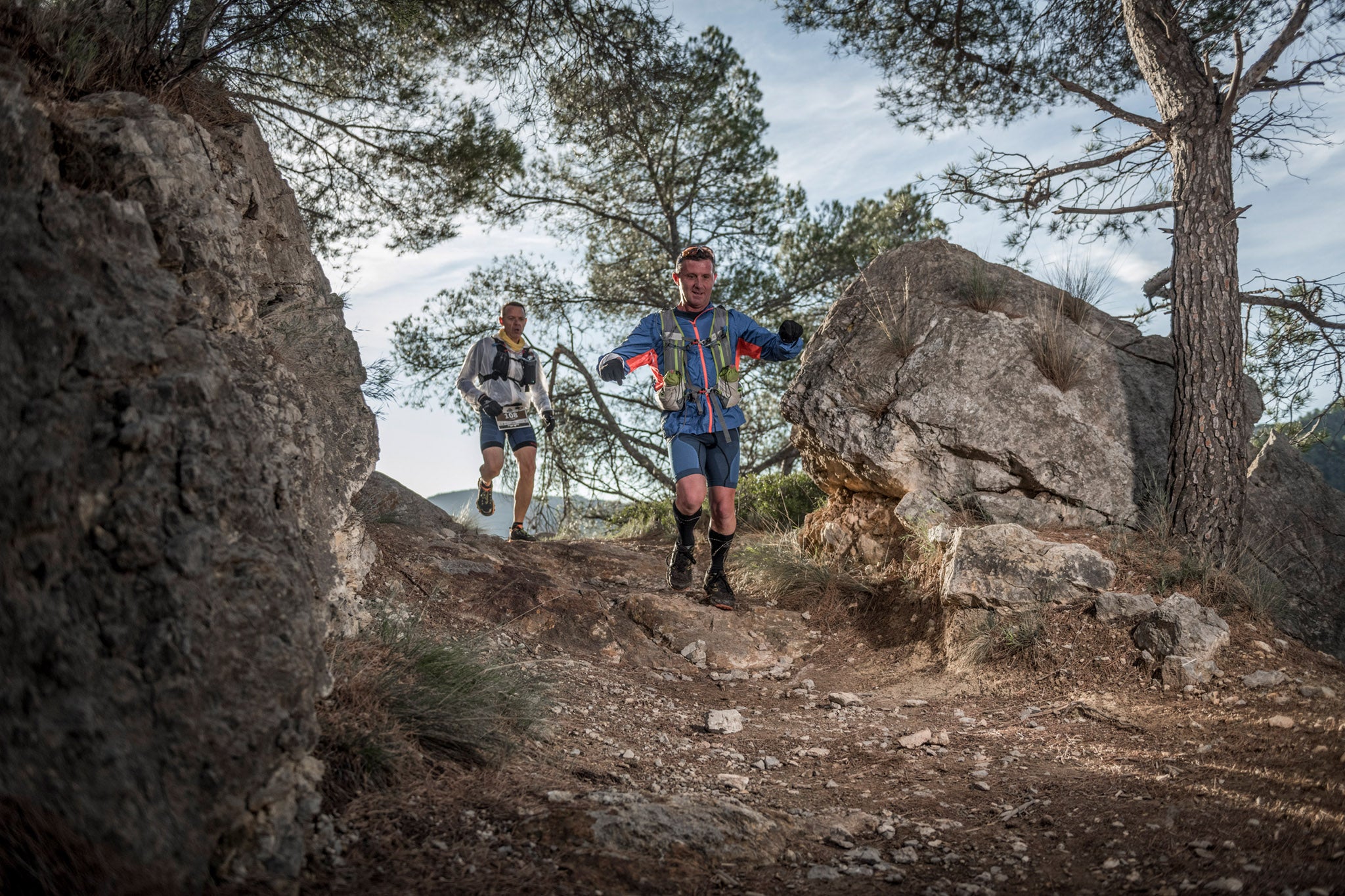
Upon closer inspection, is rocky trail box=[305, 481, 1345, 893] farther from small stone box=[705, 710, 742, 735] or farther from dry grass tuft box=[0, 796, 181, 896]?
dry grass tuft box=[0, 796, 181, 896]

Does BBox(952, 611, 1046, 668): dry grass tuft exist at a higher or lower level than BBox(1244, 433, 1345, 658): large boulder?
lower

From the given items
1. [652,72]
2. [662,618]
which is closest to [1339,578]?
[662,618]

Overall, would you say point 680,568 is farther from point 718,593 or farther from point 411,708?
point 411,708

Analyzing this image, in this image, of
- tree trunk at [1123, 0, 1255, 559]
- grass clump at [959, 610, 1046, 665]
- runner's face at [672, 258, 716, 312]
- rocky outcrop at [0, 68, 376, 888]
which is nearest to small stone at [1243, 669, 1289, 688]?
grass clump at [959, 610, 1046, 665]

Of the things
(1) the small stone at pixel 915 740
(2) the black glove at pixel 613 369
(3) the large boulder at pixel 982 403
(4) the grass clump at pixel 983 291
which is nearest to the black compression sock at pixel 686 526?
(2) the black glove at pixel 613 369

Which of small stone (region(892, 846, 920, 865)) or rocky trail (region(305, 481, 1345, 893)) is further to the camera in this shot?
small stone (region(892, 846, 920, 865))

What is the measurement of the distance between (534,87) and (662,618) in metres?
4.72

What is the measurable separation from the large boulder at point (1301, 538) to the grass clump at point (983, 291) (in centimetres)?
233

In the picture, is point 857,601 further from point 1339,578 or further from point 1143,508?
point 1339,578

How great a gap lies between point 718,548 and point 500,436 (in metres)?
3.28

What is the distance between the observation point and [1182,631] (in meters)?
4.78

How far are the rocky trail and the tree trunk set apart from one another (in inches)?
46.4

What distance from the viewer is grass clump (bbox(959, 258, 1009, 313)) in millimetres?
6855

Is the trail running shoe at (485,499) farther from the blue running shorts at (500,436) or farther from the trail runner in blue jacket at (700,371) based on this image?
the trail runner in blue jacket at (700,371)
